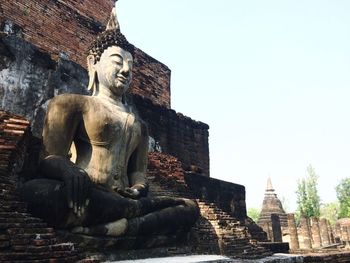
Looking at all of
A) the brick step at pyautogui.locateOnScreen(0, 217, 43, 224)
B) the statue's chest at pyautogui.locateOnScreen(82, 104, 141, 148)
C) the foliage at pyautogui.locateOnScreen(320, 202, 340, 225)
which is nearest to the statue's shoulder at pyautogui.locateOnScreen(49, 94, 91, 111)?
the statue's chest at pyautogui.locateOnScreen(82, 104, 141, 148)

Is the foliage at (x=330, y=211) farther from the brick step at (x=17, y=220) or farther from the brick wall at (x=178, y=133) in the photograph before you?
the brick step at (x=17, y=220)

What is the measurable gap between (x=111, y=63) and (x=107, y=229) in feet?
6.35

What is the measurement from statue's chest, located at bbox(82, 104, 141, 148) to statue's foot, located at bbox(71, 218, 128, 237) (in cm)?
92

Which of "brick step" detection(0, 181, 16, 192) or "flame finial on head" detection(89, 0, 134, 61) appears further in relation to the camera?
"flame finial on head" detection(89, 0, 134, 61)

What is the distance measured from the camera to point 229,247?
200 inches

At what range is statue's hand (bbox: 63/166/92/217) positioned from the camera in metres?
3.35

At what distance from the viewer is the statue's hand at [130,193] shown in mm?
4008

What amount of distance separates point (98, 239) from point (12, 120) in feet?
5.04

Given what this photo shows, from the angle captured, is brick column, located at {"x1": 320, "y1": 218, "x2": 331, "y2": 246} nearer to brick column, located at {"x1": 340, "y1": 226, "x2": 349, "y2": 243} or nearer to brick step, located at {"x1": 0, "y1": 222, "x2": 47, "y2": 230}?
brick column, located at {"x1": 340, "y1": 226, "x2": 349, "y2": 243}

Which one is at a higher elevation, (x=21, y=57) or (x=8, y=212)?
(x=21, y=57)

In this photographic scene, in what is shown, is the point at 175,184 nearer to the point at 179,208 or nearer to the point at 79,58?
the point at 179,208

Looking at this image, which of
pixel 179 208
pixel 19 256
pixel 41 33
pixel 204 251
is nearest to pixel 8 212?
pixel 19 256

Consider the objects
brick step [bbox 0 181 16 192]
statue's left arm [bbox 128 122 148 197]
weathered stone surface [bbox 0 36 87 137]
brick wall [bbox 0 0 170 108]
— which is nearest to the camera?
brick step [bbox 0 181 16 192]

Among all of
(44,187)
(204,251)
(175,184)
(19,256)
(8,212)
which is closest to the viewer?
(19,256)
